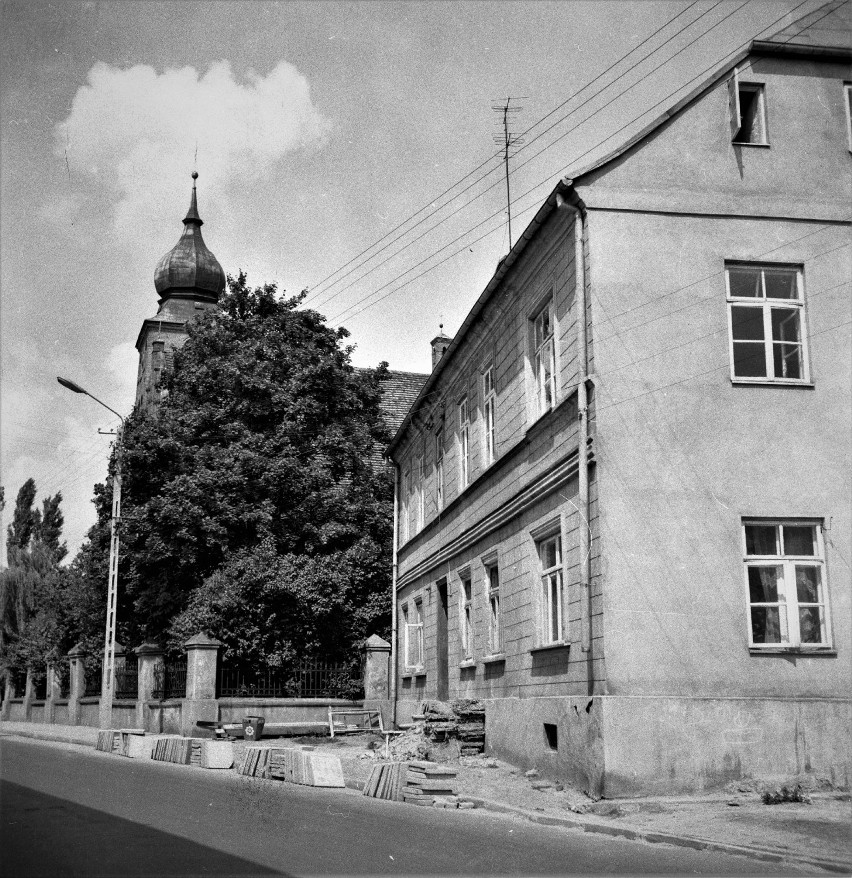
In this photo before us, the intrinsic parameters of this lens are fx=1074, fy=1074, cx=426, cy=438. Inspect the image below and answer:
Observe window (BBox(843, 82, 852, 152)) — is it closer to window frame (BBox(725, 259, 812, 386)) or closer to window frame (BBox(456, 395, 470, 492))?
window frame (BBox(725, 259, 812, 386))

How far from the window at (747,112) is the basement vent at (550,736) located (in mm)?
8515

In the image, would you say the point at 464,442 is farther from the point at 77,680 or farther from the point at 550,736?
the point at 77,680

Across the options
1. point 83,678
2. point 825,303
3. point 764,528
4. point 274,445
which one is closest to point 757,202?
point 825,303

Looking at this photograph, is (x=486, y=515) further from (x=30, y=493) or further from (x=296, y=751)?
(x=30, y=493)

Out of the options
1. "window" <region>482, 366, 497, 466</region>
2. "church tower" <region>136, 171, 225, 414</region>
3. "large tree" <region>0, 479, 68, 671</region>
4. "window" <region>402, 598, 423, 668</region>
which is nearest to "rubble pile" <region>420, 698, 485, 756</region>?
"window" <region>482, 366, 497, 466</region>

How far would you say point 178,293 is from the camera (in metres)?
57.8

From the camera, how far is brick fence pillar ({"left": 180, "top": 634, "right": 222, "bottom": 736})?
82.1ft

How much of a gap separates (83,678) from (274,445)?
10842 mm

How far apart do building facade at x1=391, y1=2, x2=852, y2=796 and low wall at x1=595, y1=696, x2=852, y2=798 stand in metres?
0.02

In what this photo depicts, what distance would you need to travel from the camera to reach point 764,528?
13.8m

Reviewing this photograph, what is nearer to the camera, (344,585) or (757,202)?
(757,202)

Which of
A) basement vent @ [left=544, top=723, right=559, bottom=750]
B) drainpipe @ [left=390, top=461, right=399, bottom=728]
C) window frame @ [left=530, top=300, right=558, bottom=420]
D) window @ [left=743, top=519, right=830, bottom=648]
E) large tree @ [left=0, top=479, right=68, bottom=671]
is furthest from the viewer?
large tree @ [left=0, top=479, right=68, bottom=671]

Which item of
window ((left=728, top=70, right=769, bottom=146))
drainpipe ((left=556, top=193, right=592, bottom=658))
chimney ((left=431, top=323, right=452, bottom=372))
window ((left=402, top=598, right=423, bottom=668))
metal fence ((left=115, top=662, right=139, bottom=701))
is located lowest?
metal fence ((left=115, top=662, right=139, bottom=701))

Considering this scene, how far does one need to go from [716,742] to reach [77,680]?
2718 cm
